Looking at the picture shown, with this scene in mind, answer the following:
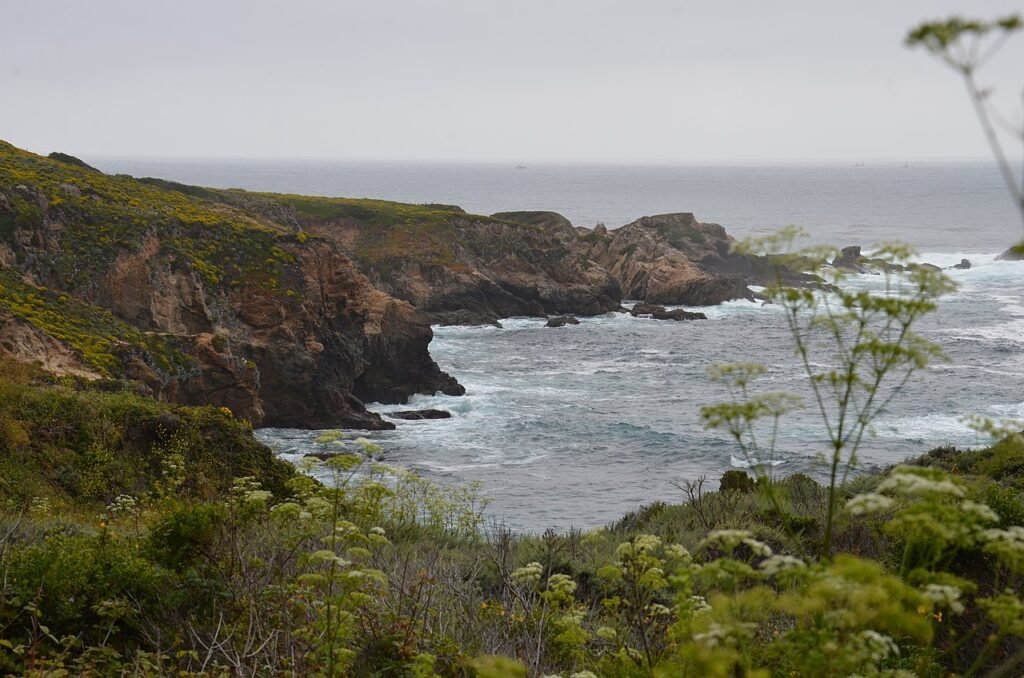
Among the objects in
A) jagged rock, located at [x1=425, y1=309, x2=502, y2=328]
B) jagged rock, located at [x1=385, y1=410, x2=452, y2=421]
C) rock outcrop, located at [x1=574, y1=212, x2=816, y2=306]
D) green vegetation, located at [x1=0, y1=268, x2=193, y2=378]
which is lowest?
jagged rock, located at [x1=385, y1=410, x2=452, y2=421]

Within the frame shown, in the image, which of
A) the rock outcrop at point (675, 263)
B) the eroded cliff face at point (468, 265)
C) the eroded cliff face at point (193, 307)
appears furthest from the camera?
the rock outcrop at point (675, 263)

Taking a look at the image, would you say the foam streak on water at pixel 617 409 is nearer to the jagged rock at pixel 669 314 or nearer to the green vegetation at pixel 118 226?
the jagged rock at pixel 669 314

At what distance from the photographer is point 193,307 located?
115 ft

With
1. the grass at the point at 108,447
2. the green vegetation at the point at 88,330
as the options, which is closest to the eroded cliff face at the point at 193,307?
the green vegetation at the point at 88,330

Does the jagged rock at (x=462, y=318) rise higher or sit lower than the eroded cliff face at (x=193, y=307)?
lower

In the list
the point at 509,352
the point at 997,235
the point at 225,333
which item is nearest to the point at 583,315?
the point at 509,352

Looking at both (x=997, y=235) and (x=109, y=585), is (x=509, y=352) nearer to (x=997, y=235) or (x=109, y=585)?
(x=109, y=585)

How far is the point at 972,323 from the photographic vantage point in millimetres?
62562

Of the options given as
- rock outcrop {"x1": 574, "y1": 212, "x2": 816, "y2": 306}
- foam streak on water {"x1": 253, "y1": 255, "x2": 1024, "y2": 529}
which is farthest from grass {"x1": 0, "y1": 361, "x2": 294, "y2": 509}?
rock outcrop {"x1": 574, "y1": 212, "x2": 816, "y2": 306}

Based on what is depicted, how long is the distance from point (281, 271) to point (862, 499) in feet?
120

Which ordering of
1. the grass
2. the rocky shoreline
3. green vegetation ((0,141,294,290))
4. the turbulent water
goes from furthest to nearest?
1. green vegetation ((0,141,294,290))
2. the turbulent water
3. the rocky shoreline
4. the grass

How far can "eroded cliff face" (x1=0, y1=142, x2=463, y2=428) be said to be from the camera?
27750mm

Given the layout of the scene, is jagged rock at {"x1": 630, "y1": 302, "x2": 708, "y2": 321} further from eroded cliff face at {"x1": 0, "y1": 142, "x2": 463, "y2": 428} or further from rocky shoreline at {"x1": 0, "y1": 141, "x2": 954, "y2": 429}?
eroded cliff face at {"x1": 0, "y1": 142, "x2": 463, "y2": 428}

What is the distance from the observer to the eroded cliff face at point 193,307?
91.0 ft
